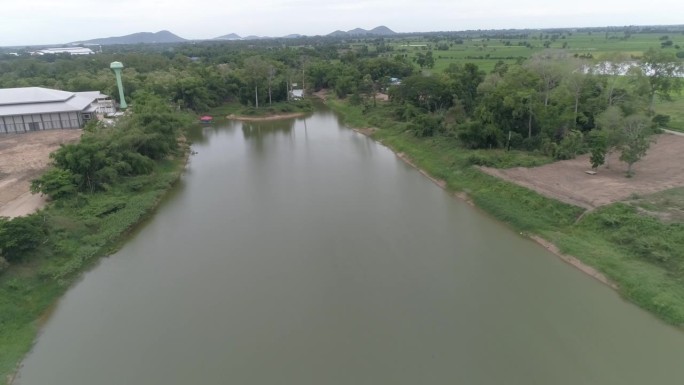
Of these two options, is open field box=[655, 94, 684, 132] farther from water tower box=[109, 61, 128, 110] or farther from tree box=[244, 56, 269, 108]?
water tower box=[109, 61, 128, 110]

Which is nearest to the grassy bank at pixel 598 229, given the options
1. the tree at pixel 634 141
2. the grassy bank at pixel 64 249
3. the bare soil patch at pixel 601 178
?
the bare soil patch at pixel 601 178

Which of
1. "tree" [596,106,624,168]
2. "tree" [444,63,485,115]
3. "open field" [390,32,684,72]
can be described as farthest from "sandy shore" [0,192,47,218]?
"open field" [390,32,684,72]


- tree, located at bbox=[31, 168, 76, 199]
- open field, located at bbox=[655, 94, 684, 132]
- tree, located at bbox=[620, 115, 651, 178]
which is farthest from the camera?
open field, located at bbox=[655, 94, 684, 132]

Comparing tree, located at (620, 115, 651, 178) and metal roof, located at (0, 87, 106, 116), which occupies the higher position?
metal roof, located at (0, 87, 106, 116)

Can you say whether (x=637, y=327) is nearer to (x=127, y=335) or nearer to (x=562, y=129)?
(x=127, y=335)

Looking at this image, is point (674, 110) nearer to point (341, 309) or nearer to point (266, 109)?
point (341, 309)

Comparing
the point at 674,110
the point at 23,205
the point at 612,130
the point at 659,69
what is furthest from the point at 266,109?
the point at 674,110
